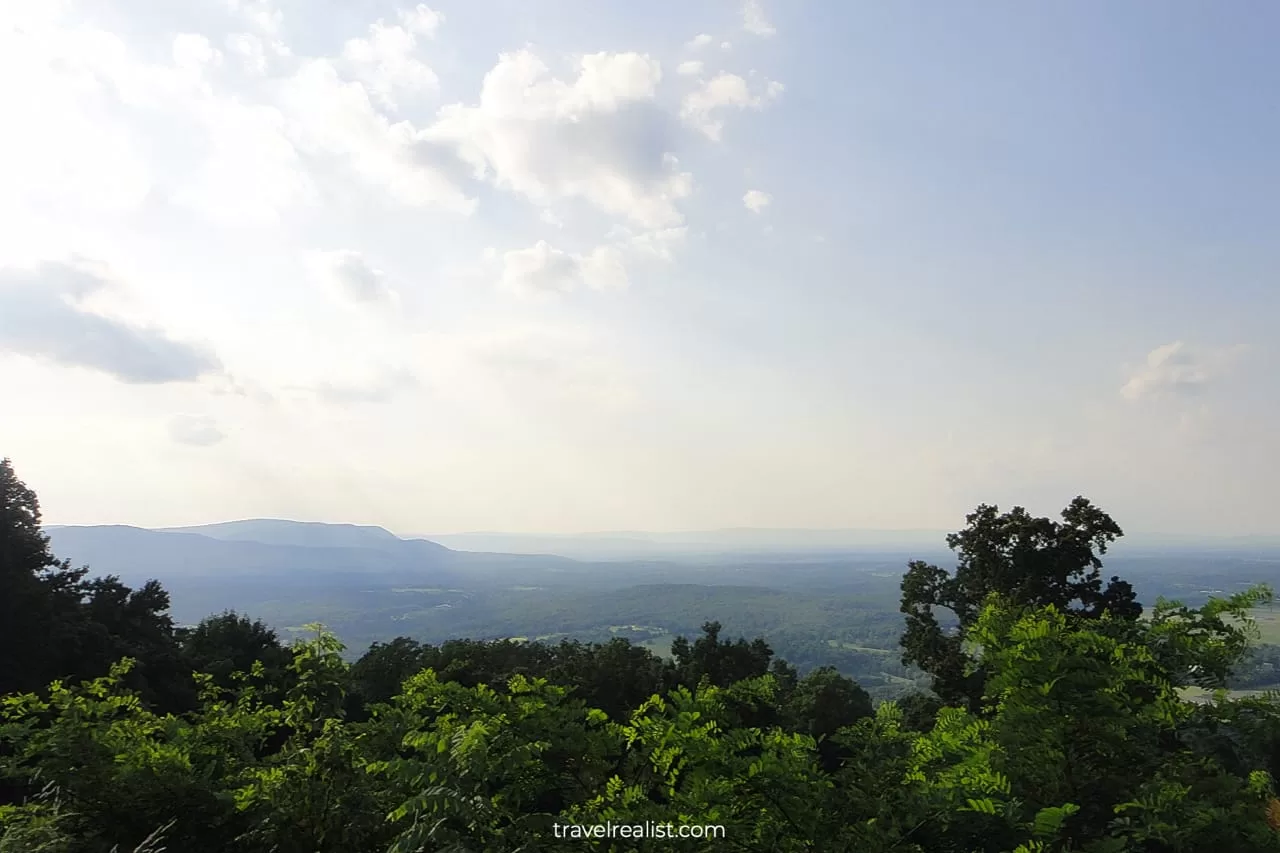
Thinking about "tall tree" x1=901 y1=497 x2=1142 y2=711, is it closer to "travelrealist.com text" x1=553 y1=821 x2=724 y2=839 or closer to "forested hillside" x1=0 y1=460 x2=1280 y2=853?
"forested hillside" x1=0 y1=460 x2=1280 y2=853

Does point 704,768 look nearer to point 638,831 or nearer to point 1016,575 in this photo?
point 638,831

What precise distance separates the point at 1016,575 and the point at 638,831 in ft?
77.1

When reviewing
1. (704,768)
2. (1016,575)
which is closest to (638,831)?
(704,768)

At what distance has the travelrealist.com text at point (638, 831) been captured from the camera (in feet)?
14.1

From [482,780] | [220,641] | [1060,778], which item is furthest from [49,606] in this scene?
[1060,778]

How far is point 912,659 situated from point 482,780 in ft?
85.5

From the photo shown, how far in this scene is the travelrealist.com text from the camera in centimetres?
429

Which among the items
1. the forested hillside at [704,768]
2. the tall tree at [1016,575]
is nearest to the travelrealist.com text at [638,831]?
the forested hillside at [704,768]

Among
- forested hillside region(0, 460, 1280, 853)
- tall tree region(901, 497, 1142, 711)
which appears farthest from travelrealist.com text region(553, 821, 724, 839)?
tall tree region(901, 497, 1142, 711)

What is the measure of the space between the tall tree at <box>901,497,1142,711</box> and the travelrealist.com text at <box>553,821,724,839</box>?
20.6 m

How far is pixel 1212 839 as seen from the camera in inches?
167

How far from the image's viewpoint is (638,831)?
172 inches

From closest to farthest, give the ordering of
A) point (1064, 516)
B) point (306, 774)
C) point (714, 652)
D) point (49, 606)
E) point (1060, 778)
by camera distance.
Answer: point (1060, 778)
point (306, 774)
point (49, 606)
point (1064, 516)
point (714, 652)

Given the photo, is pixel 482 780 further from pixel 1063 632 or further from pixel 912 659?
pixel 912 659
